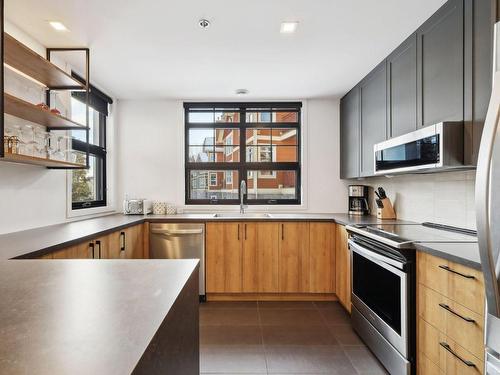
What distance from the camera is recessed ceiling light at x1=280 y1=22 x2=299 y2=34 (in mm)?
2118

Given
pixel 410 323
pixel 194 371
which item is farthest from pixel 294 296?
pixel 194 371

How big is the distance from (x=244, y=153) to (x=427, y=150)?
7.96 ft

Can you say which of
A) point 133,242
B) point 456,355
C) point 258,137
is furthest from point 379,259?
point 258,137

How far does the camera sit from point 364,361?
6.93ft

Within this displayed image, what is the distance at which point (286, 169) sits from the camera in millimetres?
3984

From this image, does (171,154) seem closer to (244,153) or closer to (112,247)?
(244,153)

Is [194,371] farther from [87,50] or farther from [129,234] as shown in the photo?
[87,50]

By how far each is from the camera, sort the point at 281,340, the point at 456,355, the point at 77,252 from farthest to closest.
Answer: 1. the point at 281,340
2. the point at 77,252
3. the point at 456,355

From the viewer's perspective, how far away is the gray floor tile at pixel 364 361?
6.56 ft

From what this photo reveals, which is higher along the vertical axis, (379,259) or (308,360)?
(379,259)

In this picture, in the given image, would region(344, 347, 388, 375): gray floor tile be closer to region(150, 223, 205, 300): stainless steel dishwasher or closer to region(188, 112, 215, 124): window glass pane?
region(150, 223, 205, 300): stainless steel dishwasher

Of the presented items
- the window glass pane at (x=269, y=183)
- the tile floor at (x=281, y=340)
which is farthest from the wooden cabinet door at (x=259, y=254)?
the window glass pane at (x=269, y=183)

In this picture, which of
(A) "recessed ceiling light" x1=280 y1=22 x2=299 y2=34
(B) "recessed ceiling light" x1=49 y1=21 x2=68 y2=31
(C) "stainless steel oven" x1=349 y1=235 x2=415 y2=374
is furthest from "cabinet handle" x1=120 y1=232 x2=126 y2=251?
(A) "recessed ceiling light" x1=280 y1=22 x2=299 y2=34

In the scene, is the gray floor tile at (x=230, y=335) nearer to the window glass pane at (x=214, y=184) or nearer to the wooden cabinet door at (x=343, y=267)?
the wooden cabinet door at (x=343, y=267)
